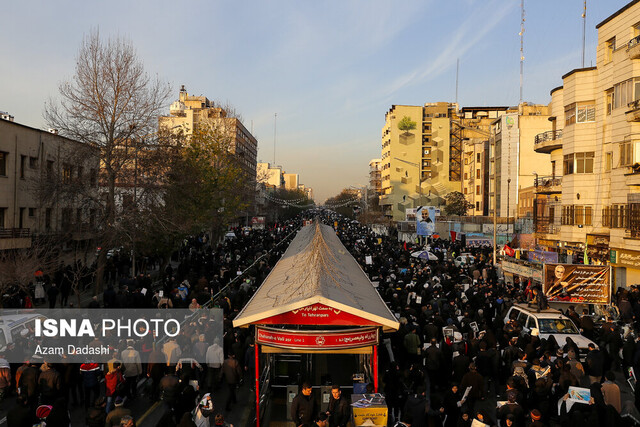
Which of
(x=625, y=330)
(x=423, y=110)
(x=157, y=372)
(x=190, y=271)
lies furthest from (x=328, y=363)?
(x=423, y=110)

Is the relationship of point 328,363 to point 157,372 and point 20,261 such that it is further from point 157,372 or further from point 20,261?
point 20,261

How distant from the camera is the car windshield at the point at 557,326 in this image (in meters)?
13.6

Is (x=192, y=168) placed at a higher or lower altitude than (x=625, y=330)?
higher

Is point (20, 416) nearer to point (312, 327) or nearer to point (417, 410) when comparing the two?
point (312, 327)

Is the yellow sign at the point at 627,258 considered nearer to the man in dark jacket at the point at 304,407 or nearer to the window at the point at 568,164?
the window at the point at 568,164

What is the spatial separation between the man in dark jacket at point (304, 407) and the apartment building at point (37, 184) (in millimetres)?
17463

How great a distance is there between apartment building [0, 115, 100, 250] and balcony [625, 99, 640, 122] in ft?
82.4

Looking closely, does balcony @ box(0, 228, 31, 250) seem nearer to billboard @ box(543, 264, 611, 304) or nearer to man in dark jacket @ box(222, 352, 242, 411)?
man in dark jacket @ box(222, 352, 242, 411)

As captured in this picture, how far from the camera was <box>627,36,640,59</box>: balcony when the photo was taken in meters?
23.7

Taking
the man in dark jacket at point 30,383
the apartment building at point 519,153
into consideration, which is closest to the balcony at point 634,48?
the man in dark jacket at point 30,383

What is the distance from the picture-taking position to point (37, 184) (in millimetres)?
26328

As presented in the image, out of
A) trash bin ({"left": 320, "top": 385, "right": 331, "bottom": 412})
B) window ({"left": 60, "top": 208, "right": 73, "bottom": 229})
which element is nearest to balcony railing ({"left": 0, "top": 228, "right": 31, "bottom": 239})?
window ({"left": 60, "top": 208, "right": 73, "bottom": 229})

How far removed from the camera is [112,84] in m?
23.2

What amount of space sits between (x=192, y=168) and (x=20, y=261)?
679 inches
